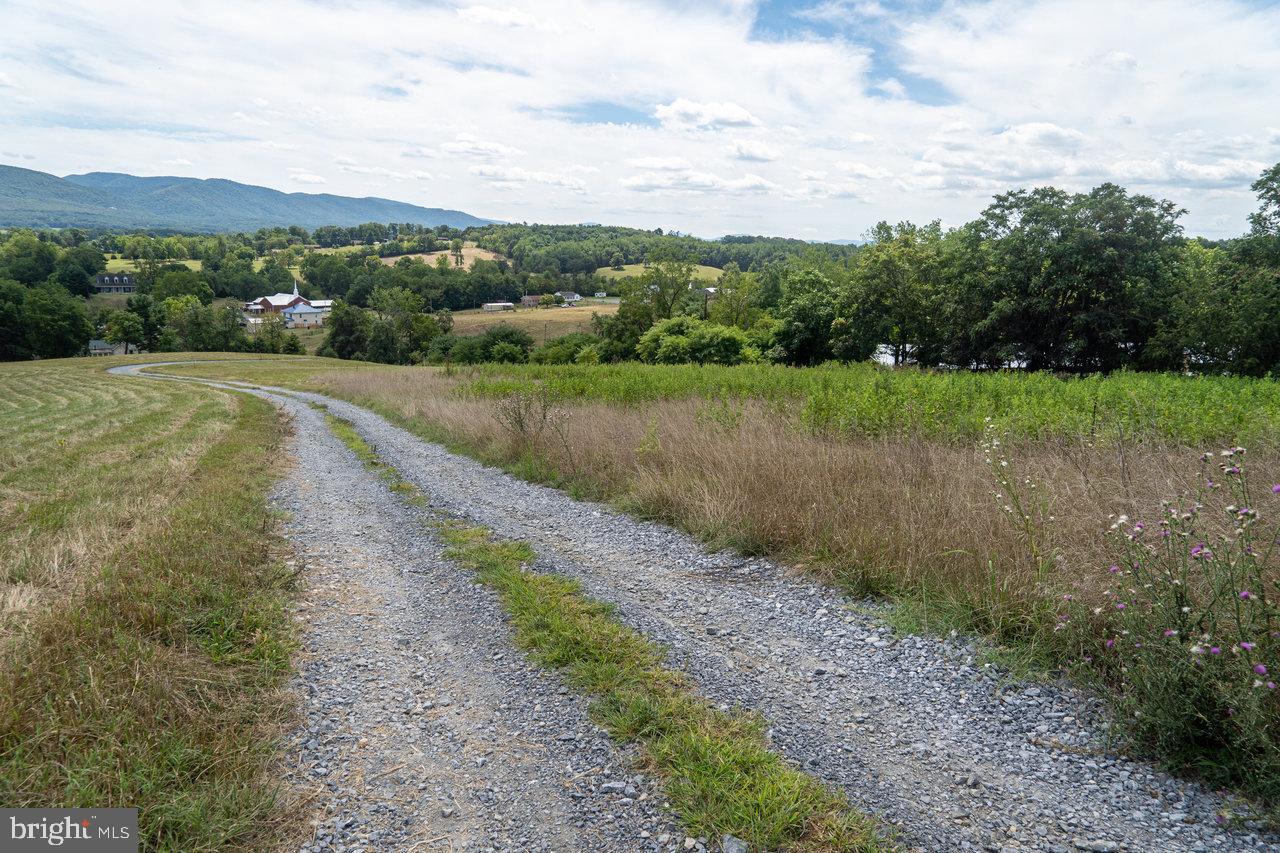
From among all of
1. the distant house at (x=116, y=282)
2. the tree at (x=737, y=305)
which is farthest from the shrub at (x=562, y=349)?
the distant house at (x=116, y=282)

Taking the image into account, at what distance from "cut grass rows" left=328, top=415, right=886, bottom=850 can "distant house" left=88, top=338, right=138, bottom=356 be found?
109m

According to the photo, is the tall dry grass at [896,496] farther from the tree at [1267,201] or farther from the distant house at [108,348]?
the distant house at [108,348]

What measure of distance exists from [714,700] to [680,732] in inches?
18.3

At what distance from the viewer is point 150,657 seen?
4012 millimetres

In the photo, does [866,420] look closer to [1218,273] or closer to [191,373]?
[1218,273]

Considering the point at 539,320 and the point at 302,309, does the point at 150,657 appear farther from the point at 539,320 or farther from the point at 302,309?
the point at 302,309

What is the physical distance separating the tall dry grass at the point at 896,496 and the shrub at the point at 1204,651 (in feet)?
2.04

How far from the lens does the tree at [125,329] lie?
283 feet

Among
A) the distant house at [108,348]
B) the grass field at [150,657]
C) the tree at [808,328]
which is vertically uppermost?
the tree at [808,328]

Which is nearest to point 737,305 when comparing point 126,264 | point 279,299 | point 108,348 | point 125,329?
point 125,329

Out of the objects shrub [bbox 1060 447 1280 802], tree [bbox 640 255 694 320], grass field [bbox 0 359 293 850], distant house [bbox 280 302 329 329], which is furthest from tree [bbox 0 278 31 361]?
shrub [bbox 1060 447 1280 802]

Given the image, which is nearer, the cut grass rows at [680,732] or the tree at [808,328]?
the cut grass rows at [680,732]

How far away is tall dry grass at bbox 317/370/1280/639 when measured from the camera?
15.4 ft

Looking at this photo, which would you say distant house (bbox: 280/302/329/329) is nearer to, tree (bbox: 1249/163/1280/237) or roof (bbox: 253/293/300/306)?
roof (bbox: 253/293/300/306)
